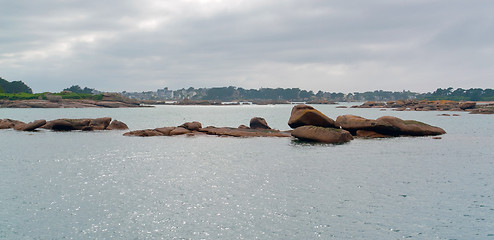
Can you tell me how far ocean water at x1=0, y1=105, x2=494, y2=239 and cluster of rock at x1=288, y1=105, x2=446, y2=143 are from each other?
5.07 m

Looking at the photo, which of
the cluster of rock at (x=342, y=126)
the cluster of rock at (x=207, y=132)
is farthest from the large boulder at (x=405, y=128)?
the cluster of rock at (x=207, y=132)

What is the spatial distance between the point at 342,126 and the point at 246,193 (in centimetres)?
3106

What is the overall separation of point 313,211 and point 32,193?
1430 cm

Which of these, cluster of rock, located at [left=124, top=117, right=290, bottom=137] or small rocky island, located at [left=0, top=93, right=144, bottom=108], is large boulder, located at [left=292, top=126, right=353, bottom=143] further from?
small rocky island, located at [left=0, top=93, right=144, bottom=108]

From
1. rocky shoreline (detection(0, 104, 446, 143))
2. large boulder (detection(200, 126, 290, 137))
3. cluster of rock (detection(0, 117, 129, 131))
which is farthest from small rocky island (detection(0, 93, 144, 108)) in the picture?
large boulder (detection(200, 126, 290, 137))

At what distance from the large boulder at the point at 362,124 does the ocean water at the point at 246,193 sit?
951 centimetres

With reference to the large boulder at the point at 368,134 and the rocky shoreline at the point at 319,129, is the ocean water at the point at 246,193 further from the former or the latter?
the large boulder at the point at 368,134

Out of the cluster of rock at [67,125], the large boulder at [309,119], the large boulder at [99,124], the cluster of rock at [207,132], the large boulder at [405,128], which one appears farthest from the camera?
the large boulder at [99,124]

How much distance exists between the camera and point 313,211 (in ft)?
59.9

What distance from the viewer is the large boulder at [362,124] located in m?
49.0

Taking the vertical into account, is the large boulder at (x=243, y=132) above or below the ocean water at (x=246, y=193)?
above

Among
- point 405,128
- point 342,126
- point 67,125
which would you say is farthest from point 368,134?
point 67,125

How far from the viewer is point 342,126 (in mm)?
50375

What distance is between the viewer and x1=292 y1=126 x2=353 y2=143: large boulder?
Result: 4350cm
